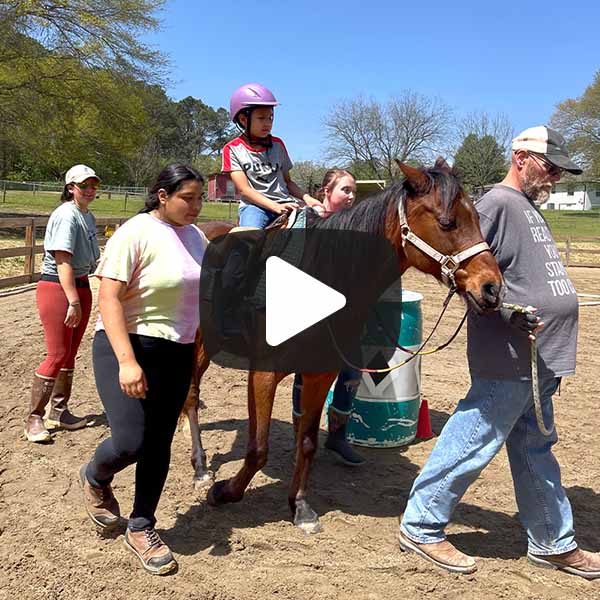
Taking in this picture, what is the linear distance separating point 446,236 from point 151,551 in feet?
6.74

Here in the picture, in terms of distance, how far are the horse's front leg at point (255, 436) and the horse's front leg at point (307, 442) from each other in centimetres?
20

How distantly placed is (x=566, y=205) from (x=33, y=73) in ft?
200

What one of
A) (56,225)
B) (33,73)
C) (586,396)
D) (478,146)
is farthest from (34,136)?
(478,146)

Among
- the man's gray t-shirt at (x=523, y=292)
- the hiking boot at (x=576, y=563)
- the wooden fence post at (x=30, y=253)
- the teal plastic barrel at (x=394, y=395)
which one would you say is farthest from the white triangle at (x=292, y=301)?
the wooden fence post at (x=30, y=253)

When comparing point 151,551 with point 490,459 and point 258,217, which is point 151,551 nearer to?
point 490,459

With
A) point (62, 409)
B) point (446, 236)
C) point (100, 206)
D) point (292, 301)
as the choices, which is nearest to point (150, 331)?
point (292, 301)

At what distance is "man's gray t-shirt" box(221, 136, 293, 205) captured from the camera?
4.21 metres

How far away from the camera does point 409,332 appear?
180 inches

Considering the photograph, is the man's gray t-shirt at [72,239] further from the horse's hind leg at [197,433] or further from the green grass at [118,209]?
the green grass at [118,209]

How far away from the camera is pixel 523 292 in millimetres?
2873

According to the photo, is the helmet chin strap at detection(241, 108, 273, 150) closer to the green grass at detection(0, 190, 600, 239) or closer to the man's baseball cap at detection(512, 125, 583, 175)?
the man's baseball cap at detection(512, 125, 583, 175)

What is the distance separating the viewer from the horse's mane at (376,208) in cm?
299

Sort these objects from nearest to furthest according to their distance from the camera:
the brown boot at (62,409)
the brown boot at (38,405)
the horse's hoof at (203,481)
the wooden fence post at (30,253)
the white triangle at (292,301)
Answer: the white triangle at (292,301), the horse's hoof at (203,481), the brown boot at (38,405), the brown boot at (62,409), the wooden fence post at (30,253)

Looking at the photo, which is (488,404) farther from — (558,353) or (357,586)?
(357,586)
